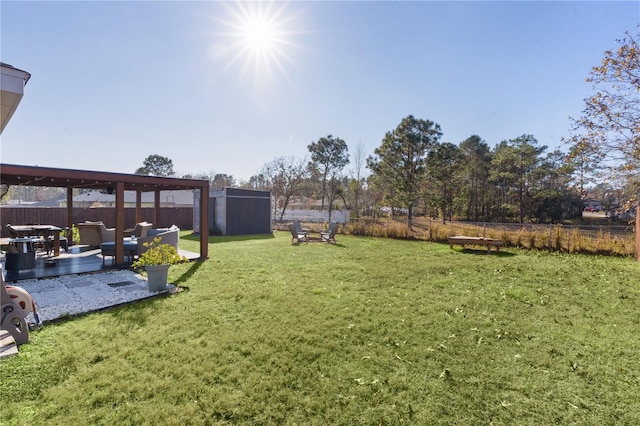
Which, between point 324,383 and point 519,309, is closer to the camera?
point 324,383

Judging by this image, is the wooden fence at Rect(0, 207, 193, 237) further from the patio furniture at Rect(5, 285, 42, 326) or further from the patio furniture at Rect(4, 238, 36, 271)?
the patio furniture at Rect(5, 285, 42, 326)

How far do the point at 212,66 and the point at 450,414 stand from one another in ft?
30.6

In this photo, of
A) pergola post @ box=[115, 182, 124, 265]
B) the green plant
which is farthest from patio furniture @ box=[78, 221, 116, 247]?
the green plant

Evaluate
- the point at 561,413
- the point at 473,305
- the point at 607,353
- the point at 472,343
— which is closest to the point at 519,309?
the point at 473,305

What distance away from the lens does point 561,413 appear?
7.27ft

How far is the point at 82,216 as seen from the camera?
14906 millimetres

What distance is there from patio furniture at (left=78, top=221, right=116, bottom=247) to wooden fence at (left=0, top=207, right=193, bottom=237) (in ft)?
7.14

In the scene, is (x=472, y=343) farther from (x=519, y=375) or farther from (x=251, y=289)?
(x=251, y=289)

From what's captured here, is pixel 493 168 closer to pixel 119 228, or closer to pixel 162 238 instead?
pixel 162 238

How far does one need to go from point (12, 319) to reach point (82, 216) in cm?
1472

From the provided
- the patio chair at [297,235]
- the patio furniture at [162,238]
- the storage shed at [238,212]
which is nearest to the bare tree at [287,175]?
the storage shed at [238,212]

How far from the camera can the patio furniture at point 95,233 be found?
8375 millimetres

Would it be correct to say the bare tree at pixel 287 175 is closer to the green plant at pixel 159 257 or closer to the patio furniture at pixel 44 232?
the patio furniture at pixel 44 232

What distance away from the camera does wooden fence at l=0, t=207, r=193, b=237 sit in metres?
12.8
